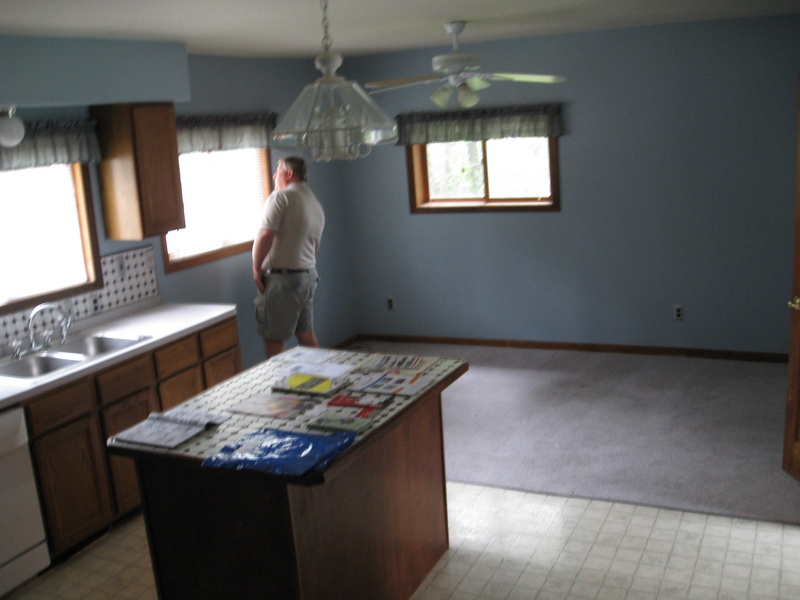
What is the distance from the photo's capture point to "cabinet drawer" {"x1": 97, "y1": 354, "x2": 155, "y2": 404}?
3.86 metres

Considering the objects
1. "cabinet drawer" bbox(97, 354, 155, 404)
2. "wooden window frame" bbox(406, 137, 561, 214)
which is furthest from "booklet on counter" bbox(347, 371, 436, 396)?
"wooden window frame" bbox(406, 137, 561, 214)

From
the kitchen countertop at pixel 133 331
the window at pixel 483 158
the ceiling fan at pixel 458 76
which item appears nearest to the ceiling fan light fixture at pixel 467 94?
the ceiling fan at pixel 458 76

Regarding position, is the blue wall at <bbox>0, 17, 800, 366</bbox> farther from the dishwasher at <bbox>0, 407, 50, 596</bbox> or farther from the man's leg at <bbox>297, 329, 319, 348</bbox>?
the dishwasher at <bbox>0, 407, 50, 596</bbox>

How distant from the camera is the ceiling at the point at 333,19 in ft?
10.7

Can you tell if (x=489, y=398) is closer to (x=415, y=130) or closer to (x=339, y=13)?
(x=415, y=130)

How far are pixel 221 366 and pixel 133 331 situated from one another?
0.55 meters

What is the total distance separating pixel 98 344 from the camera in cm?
434

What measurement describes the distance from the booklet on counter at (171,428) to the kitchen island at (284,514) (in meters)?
0.03

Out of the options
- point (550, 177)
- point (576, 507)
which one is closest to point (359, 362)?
point (576, 507)

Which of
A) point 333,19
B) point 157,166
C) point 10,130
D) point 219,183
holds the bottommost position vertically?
point 219,183

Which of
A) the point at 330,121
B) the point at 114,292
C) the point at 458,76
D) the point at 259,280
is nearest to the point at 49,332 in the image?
the point at 114,292

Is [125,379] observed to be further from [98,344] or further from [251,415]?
[251,415]

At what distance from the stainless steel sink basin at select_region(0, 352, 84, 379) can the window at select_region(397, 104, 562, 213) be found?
128 inches

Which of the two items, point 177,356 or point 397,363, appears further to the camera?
point 177,356
